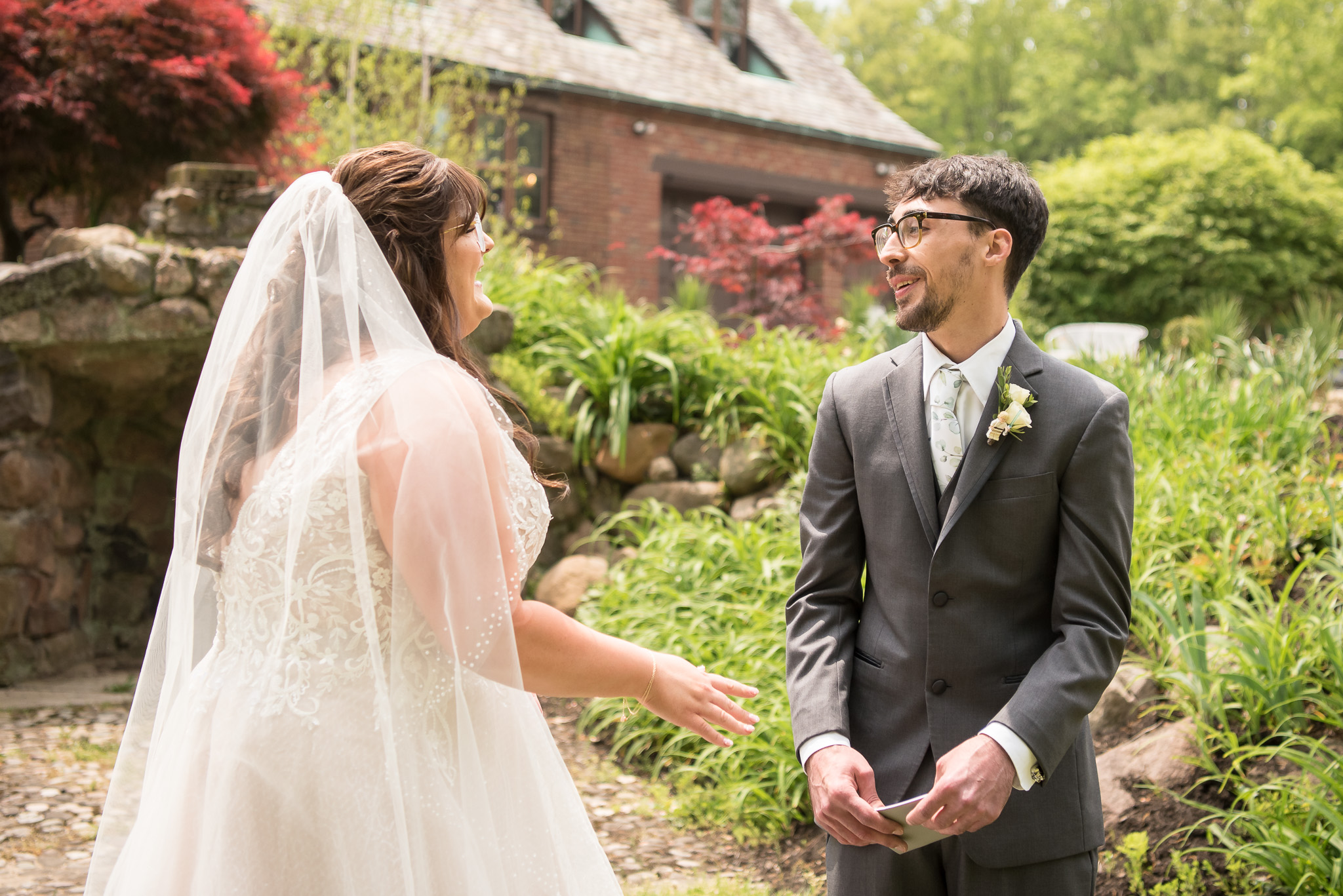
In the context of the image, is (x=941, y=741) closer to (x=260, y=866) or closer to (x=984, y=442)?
(x=984, y=442)

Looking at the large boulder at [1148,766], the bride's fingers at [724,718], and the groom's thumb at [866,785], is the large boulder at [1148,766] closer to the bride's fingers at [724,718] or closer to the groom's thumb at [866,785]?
the groom's thumb at [866,785]

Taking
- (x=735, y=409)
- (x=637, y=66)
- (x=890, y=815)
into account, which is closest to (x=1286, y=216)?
(x=637, y=66)

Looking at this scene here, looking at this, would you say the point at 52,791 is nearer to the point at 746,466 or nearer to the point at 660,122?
the point at 746,466

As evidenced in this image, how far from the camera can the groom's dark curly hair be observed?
1920 mm

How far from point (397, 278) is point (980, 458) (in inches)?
44.0

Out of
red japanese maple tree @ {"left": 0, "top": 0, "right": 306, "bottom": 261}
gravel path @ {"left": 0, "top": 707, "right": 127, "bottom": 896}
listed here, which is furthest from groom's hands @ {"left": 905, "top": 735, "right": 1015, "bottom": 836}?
red japanese maple tree @ {"left": 0, "top": 0, "right": 306, "bottom": 261}

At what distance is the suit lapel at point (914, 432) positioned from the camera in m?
1.88

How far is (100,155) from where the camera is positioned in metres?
6.88

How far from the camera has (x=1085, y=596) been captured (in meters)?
1.75

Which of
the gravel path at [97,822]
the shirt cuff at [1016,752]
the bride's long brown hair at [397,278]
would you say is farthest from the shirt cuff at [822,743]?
the gravel path at [97,822]

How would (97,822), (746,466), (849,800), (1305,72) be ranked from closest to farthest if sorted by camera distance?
(849,800), (97,822), (746,466), (1305,72)

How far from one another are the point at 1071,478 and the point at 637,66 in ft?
42.1

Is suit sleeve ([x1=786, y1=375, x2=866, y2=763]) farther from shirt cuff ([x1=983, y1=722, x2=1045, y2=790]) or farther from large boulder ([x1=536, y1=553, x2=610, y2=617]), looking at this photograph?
large boulder ([x1=536, y1=553, x2=610, y2=617])

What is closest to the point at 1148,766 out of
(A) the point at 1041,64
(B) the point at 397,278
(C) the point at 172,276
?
(B) the point at 397,278
